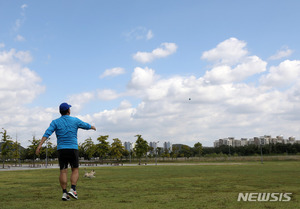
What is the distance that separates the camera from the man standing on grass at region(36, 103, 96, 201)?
6.52 meters

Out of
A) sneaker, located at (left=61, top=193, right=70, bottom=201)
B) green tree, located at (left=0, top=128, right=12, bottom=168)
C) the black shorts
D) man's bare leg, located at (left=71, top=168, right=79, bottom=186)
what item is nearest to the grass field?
sneaker, located at (left=61, top=193, right=70, bottom=201)

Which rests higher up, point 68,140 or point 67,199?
point 68,140

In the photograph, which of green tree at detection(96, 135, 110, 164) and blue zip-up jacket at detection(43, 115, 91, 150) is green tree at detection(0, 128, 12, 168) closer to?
green tree at detection(96, 135, 110, 164)

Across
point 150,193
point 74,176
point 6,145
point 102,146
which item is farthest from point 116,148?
point 74,176

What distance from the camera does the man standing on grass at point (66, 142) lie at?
257 inches

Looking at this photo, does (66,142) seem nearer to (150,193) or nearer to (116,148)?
(150,193)

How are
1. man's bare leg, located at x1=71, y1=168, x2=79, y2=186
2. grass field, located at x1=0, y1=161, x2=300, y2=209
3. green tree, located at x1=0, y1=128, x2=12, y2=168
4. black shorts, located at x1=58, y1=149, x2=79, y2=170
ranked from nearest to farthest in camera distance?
grass field, located at x1=0, y1=161, x2=300, y2=209 → black shorts, located at x1=58, y1=149, x2=79, y2=170 → man's bare leg, located at x1=71, y1=168, x2=79, y2=186 → green tree, located at x1=0, y1=128, x2=12, y2=168

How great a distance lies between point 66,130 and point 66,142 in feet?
0.94

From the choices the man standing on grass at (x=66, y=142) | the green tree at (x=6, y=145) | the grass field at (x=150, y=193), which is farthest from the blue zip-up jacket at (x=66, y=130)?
the green tree at (x=6, y=145)

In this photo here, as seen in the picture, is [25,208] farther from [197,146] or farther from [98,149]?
[197,146]

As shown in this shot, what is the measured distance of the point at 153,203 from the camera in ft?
20.4

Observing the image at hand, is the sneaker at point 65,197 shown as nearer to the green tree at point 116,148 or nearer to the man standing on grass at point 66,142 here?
the man standing on grass at point 66,142

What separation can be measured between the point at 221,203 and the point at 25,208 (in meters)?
4.03

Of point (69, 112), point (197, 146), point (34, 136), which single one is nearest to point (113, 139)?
point (34, 136)
